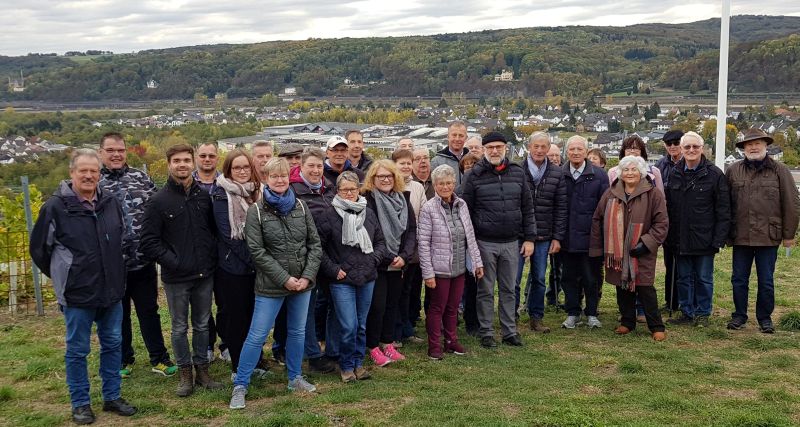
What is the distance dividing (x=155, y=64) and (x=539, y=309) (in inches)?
4931

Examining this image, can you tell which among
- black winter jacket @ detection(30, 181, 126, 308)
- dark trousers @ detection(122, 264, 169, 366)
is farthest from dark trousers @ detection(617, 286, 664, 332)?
black winter jacket @ detection(30, 181, 126, 308)

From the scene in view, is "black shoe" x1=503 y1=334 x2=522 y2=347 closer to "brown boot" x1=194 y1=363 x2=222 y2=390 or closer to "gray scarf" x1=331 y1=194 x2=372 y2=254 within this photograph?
"gray scarf" x1=331 y1=194 x2=372 y2=254

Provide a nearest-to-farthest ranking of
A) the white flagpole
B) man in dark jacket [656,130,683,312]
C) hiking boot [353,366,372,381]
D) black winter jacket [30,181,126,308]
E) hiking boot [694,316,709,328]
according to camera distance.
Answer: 1. black winter jacket [30,181,126,308]
2. hiking boot [353,366,372,381]
3. hiking boot [694,316,709,328]
4. man in dark jacket [656,130,683,312]
5. the white flagpole

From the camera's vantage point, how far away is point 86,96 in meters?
108

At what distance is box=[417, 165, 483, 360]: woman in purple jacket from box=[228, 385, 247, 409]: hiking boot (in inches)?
73.3

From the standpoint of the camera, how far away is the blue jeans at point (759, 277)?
686cm

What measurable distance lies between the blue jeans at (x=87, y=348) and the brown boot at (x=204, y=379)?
0.62 meters

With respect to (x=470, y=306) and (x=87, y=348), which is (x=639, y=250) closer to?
(x=470, y=306)

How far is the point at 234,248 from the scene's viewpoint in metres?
5.18

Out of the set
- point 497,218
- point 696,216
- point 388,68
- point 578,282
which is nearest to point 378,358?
point 497,218

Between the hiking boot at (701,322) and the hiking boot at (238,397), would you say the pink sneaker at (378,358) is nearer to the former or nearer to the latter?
the hiking boot at (238,397)

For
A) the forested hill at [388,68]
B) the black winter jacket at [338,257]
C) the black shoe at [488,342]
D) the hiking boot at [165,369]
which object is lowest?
the black shoe at [488,342]

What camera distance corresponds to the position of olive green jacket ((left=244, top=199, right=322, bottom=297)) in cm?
492

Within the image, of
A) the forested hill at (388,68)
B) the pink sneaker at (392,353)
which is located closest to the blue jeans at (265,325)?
the pink sneaker at (392,353)
